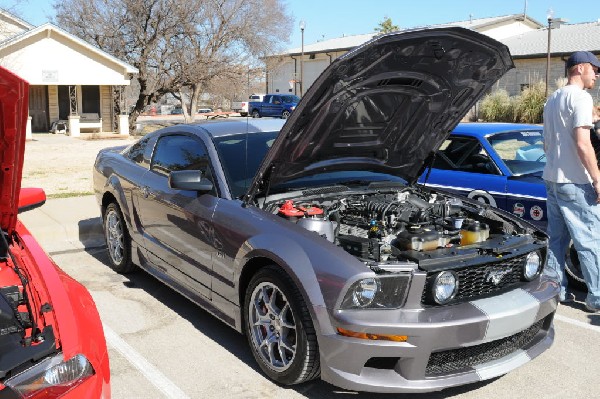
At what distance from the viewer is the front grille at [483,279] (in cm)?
325

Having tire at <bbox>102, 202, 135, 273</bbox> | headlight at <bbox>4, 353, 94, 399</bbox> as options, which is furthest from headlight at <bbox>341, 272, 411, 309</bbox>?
tire at <bbox>102, 202, 135, 273</bbox>

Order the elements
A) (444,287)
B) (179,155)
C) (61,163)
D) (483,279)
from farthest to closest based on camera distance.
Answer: (61,163) < (179,155) < (483,279) < (444,287)

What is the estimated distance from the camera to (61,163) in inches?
607

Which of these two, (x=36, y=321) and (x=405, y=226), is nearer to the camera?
(x=36, y=321)

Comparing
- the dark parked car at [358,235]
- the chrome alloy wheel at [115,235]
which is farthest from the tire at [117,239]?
the dark parked car at [358,235]

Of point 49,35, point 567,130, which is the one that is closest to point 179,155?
point 567,130

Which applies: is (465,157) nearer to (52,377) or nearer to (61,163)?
(52,377)

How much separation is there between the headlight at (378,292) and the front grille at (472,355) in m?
0.35

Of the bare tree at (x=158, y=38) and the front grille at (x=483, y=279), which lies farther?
the bare tree at (x=158, y=38)

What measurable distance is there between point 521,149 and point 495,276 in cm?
320

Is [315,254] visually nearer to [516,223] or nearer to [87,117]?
[516,223]

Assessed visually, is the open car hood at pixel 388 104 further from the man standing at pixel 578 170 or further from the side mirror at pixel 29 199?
the side mirror at pixel 29 199

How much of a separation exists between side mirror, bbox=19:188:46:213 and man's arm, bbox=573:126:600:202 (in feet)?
12.7

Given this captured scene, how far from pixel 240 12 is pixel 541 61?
1891 centimetres
